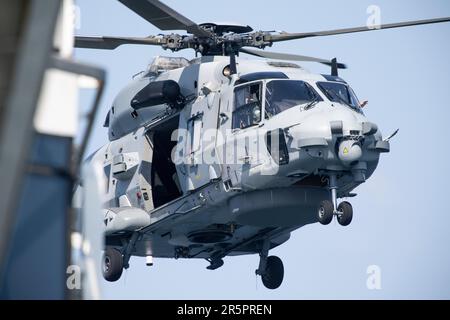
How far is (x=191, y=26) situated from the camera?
21.5 metres

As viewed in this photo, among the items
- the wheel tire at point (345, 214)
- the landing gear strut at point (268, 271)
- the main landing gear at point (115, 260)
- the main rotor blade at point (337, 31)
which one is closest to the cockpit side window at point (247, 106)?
the wheel tire at point (345, 214)

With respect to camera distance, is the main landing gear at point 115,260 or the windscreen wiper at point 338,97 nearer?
the windscreen wiper at point 338,97

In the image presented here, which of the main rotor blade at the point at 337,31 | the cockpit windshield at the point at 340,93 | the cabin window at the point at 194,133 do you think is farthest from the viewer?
the main rotor blade at the point at 337,31

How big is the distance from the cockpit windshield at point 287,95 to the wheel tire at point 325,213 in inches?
73.9

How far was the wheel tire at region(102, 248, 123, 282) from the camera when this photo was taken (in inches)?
893

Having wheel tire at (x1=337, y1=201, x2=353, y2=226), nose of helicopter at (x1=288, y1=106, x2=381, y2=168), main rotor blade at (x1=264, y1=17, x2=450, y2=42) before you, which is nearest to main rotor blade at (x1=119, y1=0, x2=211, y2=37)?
main rotor blade at (x1=264, y1=17, x2=450, y2=42)

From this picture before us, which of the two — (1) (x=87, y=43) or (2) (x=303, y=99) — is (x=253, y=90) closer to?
(2) (x=303, y=99)

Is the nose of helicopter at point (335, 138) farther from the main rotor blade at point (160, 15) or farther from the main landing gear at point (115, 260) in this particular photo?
the main landing gear at point (115, 260)

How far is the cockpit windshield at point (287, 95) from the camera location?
2036 centimetres

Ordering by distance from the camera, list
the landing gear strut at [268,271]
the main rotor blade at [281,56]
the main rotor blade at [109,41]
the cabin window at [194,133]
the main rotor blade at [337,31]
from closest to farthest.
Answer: the cabin window at [194,133]
the main rotor blade at [337,31]
the main rotor blade at [109,41]
the landing gear strut at [268,271]
the main rotor blade at [281,56]

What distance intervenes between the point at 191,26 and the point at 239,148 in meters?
2.73

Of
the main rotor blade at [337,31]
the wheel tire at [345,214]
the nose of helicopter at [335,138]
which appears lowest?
the wheel tire at [345,214]

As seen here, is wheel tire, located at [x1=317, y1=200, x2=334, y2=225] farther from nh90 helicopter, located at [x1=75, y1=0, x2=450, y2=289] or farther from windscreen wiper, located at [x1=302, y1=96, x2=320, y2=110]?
windscreen wiper, located at [x1=302, y1=96, x2=320, y2=110]
